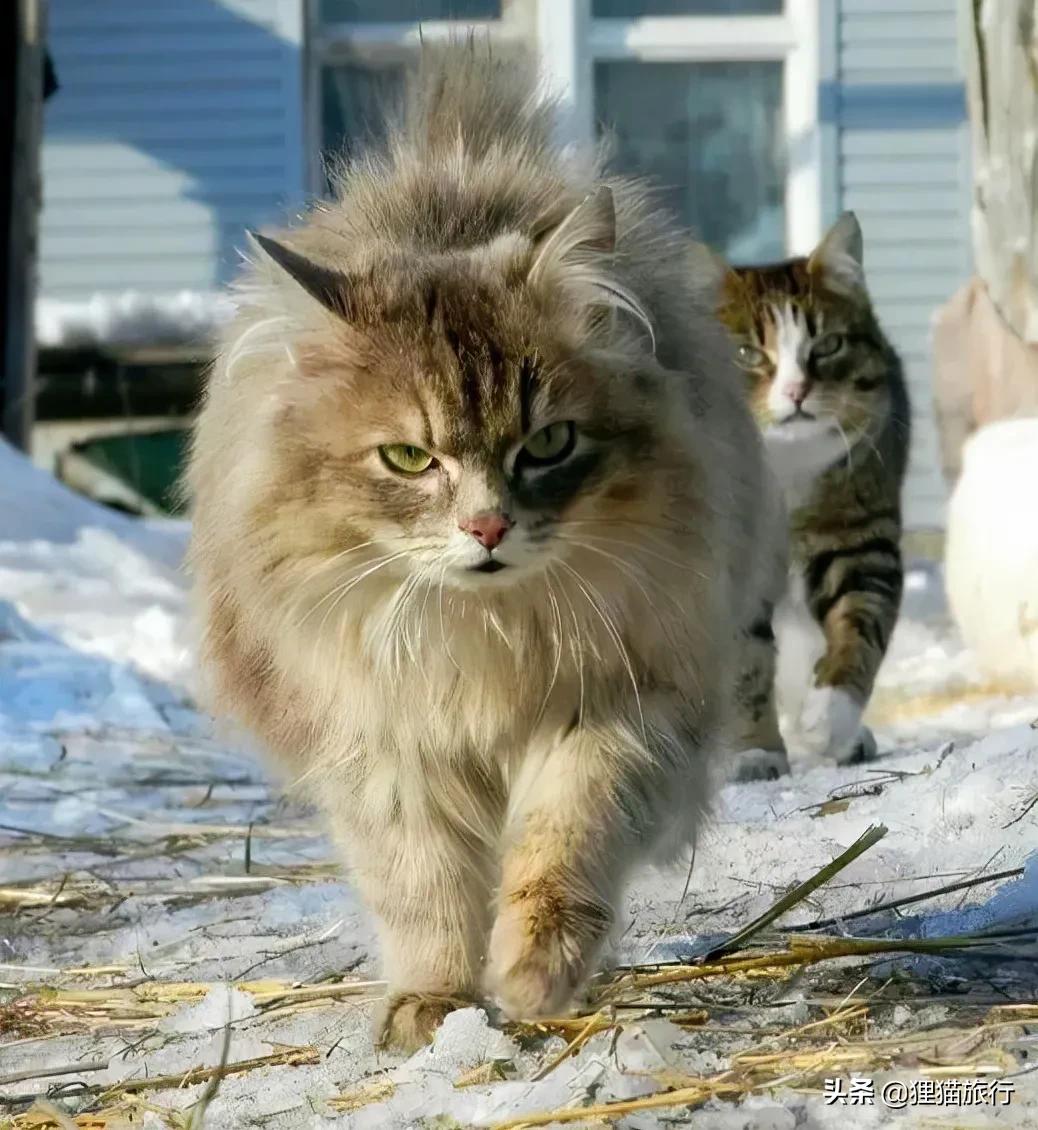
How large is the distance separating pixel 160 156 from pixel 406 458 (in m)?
8.83

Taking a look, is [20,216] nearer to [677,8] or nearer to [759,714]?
[677,8]

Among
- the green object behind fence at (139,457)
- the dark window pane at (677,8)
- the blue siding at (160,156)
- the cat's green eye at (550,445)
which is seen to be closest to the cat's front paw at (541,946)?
the cat's green eye at (550,445)

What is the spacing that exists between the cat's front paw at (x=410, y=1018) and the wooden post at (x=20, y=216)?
22.4 ft

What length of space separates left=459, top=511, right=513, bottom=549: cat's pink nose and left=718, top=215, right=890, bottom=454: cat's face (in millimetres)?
2557

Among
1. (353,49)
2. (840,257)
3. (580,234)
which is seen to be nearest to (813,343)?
(840,257)

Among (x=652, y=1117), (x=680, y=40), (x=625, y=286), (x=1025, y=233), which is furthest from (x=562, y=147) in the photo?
(x=680, y=40)

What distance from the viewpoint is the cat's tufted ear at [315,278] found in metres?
2.22

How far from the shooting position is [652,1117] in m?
1.78

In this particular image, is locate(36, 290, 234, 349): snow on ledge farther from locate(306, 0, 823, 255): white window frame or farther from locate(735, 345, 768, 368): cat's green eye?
locate(735, 345, 768, 368): cat's green eye

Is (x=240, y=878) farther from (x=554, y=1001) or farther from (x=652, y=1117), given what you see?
(x=652, y=1117)

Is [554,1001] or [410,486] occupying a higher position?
[410,486]

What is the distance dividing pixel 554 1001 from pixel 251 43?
30.3 feet

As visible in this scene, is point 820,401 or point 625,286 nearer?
point 625,286

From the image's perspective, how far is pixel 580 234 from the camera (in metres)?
2.32
